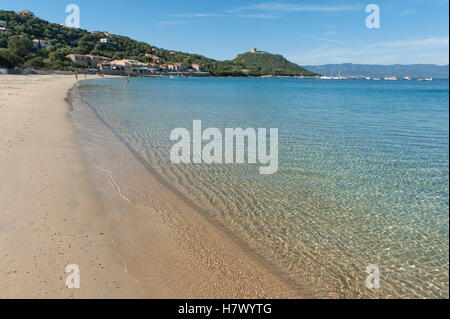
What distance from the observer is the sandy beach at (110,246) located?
131 inches

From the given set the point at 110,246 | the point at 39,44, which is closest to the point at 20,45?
the point at 39,44

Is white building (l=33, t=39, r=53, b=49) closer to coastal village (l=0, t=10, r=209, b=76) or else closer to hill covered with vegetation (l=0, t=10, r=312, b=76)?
coastal village (l=0, t=10, r=209, b=76)

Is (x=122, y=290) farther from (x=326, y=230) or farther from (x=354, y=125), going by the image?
(x=354, y=125)

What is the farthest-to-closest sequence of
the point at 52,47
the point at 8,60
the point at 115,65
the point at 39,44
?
the point at 115,65
the point at 52,47
the point at 39,44
the point at 8,60

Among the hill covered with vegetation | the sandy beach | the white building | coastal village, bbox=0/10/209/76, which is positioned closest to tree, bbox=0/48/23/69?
the hill covered with vegetation

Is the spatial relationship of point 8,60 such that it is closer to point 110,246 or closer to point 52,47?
point 52,47

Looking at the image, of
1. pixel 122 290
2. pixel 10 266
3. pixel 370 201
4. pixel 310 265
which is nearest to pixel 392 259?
pixel 310 265

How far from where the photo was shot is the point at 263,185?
6848mm

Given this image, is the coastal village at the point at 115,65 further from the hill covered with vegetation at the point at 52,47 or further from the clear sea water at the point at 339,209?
the clear sea water at the point at 339,209

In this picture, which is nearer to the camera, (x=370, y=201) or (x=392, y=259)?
(x=392, y=259)

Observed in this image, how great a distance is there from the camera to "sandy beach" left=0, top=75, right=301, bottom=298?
3327mm

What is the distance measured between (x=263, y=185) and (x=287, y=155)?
9.43 ft

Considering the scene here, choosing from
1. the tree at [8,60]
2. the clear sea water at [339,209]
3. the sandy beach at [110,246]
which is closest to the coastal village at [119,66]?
the tree at [8,60]

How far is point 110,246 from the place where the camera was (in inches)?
161
